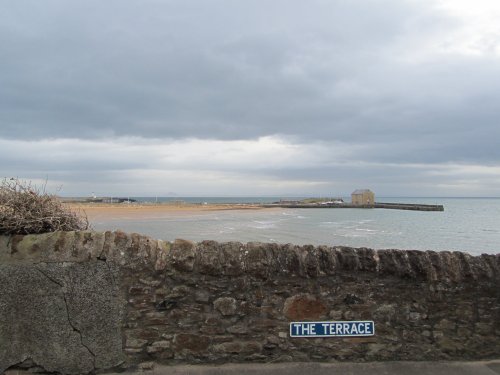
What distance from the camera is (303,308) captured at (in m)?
3.91

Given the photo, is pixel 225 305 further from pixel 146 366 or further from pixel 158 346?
pixel 146 366

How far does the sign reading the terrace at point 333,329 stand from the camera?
3906 mm

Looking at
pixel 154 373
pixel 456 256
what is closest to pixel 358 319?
pixel 456 256

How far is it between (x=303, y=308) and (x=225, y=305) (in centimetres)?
72

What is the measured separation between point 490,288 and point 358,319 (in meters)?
1.31

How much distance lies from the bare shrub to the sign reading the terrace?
2390mm

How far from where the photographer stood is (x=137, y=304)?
378 centimetres

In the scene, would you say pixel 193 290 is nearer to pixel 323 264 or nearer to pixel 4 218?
pixel 323 264

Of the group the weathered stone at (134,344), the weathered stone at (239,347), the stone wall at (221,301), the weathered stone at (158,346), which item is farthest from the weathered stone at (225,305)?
the weathered stone at (134,344)

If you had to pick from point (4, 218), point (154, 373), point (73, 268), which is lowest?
point (154, 373)

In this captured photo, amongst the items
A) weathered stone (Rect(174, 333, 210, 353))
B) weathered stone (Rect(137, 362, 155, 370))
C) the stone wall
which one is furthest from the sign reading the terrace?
weathered stone (Rect(137, 362, 155, 370))

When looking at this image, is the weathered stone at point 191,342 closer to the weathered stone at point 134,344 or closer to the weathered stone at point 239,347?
the weathered stone at point 239,347

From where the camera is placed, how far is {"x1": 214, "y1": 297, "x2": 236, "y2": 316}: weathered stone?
12.6 feet

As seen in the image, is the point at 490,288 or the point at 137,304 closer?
the point at 137,304
